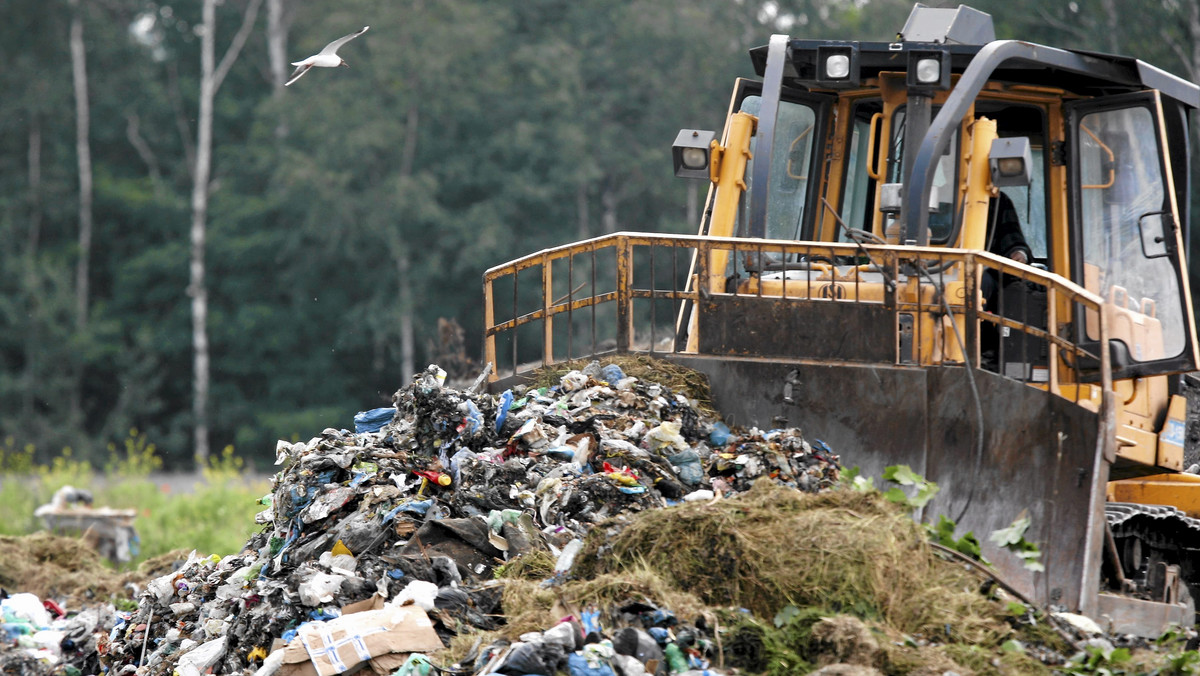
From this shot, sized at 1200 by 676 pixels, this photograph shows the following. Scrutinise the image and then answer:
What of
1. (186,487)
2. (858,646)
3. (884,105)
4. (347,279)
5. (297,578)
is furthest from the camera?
(347,279)

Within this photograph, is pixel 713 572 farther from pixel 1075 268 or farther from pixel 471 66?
pixel 471 66

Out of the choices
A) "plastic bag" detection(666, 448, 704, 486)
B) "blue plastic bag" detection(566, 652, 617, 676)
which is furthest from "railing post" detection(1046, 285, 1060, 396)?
"blue plastic bag" detection(566, 652, 617, 676)

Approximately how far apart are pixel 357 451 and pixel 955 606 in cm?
290

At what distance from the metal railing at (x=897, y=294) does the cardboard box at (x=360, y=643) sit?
6.07 feet

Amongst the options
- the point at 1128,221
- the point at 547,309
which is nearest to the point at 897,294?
the point at 1128,221

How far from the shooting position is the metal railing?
258 inches

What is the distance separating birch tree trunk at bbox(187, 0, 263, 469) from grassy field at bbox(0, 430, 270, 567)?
10.1 m

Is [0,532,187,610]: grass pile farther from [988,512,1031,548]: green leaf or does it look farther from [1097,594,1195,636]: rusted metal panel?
[1097,594,1195,636]: rusted metal panel

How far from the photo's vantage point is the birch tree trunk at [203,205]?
28453mm

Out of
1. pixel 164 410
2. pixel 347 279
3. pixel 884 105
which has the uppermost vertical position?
pixel 884 105

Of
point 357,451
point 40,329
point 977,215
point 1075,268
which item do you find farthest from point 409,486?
point 40,329

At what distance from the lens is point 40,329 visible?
28.4 m

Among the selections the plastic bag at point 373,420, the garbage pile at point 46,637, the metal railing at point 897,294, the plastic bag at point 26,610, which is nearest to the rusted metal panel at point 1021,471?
the metal railing at point 897,294

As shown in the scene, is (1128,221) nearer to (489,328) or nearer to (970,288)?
(970,288)
